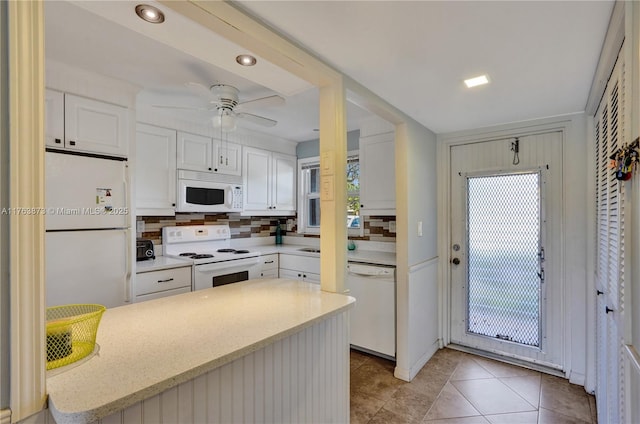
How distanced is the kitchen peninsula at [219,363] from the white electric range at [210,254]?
1.26 metres

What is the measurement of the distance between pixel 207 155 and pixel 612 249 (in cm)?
329

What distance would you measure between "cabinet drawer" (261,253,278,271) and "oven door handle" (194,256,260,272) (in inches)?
4.7

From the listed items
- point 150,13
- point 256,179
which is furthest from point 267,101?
point 256,179

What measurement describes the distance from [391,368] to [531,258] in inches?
62.4

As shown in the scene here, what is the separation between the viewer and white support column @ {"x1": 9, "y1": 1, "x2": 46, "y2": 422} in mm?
756

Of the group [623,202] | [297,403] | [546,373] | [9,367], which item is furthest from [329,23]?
[546,373]

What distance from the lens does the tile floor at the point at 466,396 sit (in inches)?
88.2

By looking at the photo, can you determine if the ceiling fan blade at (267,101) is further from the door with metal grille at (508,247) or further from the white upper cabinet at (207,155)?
the door with metal grille at (508,247)

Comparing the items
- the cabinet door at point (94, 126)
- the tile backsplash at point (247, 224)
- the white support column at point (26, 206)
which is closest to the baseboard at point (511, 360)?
the tile backsplash at point (247, 224)

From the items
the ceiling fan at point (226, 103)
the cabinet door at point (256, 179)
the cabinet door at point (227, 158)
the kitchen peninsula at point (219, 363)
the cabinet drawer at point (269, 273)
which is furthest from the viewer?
the cabinet door at point (256, 179)

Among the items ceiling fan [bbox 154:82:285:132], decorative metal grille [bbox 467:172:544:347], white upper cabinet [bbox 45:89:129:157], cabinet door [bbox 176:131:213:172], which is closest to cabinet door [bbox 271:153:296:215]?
cabinet door [bbox 176:131:213:172]

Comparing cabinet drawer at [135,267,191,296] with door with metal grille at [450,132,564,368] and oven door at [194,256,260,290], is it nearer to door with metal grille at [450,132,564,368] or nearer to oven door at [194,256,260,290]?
oven door at [194,256,260,290]

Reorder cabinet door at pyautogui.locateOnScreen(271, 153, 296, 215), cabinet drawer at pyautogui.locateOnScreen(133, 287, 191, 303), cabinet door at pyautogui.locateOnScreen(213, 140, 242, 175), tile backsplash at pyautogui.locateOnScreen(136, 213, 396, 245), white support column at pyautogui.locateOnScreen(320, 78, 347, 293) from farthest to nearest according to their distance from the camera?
cabinet door at pyautogui.locateOnScreen(271, 153, 296, 215) → cabinet door at pyautogui.locateOnScreen(213, 140, 242, 175) → tile backsplash at pyautogui.locateOnScreen(136, 213, 396, 245) → cabinet drawer at pyautogui.locateOnScreen(133, 287, 191, 303) → white support column at pyautogui.locateOnScreen(320, 78, 347, 293)

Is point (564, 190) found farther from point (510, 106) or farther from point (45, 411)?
point (45, 411)
